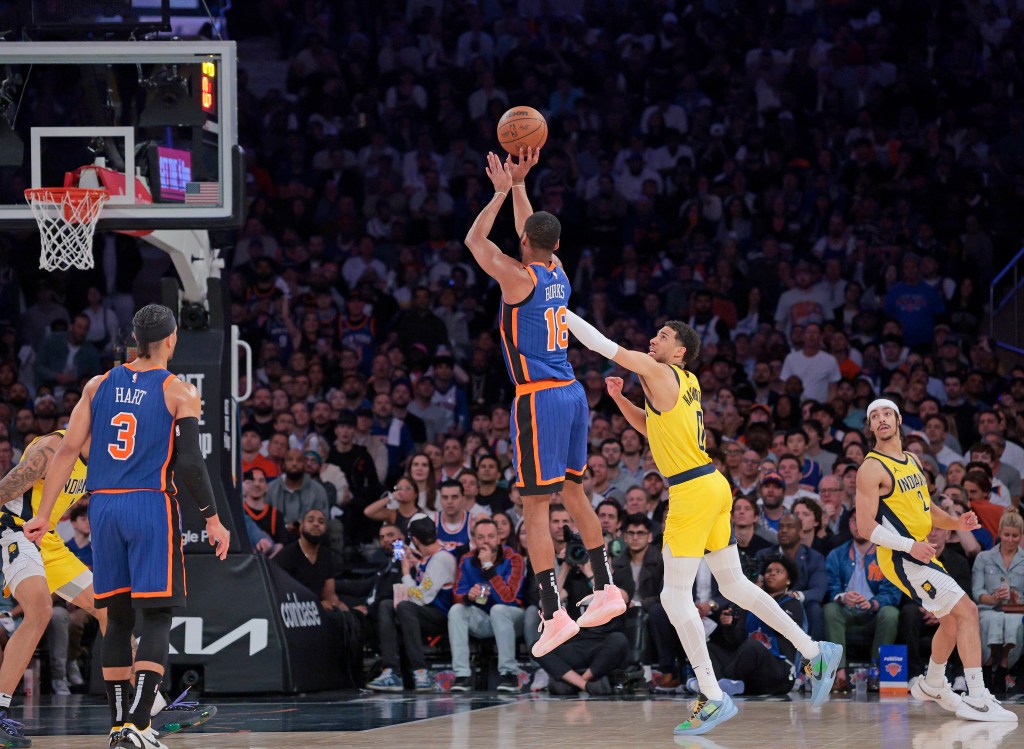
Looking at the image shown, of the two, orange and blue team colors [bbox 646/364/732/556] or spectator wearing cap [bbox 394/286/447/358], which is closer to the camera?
orange and blue team colors [bbox 646/364/732/556]

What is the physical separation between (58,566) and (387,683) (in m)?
3.79

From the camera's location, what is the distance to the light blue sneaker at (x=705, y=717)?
9.17 meters

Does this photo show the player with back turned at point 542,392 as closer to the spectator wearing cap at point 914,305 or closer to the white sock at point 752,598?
the white sock at point 752,598

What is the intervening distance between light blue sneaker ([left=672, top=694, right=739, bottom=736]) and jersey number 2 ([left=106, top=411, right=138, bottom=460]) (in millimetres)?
3777

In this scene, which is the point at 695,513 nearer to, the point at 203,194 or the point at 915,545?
the point at 915,545

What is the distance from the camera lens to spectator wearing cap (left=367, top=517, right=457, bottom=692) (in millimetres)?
13039

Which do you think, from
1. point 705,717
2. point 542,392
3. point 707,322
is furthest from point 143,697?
point 707,322

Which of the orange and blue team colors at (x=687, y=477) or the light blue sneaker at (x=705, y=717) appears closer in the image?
the light blue sneaker at (x=705, y=717)

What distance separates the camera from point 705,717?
920cm

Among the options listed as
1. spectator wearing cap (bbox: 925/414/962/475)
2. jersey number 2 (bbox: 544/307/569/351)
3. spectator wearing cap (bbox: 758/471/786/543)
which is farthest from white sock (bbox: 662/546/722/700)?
spectator wearing cap (bbox: 925/414/962/475)

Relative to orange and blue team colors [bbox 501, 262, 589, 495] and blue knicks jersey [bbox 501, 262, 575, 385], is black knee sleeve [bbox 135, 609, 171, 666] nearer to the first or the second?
orange and blue team colors [bbox 501, 262, 589, 495]

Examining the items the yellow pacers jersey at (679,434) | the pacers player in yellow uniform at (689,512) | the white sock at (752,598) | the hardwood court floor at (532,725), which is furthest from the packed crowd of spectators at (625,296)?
the yellow pacers jersey at (679,434)

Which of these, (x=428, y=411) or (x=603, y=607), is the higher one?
(x=428, y=411)

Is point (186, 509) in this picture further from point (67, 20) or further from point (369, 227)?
point (369, 227)
